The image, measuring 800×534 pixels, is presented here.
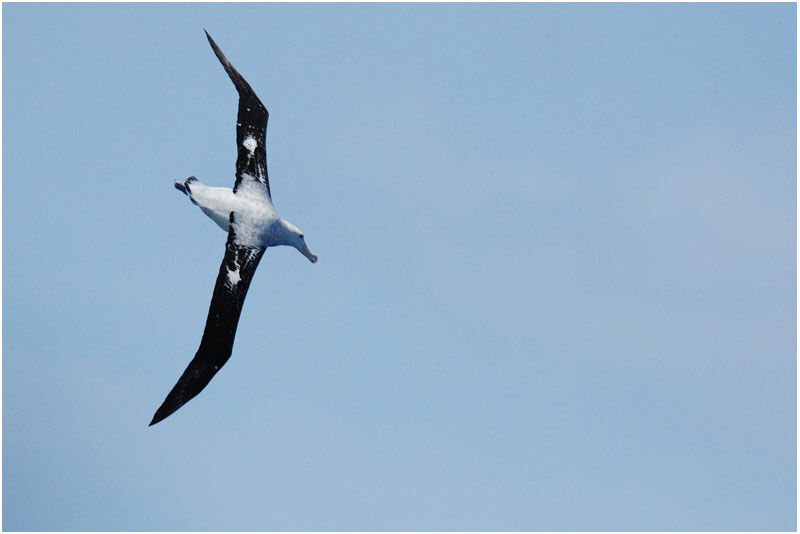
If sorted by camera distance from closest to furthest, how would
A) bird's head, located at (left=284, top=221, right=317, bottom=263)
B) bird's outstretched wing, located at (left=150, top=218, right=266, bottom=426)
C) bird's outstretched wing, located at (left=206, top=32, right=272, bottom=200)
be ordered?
bird's outstretched wing, located at (left=150, top=218, right=266, bottom=426)
bird's outstretched wing, located at (left=206, top=32, right=272, bottom=200)
bird's head, located at (left=284, top=221, right=317, bottom=263)

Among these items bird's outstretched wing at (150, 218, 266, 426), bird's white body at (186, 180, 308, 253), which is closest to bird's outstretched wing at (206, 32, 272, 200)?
bird's white body at (186, 180, 308, 253)

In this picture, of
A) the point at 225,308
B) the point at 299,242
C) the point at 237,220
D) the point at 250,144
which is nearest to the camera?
the point at 237,220

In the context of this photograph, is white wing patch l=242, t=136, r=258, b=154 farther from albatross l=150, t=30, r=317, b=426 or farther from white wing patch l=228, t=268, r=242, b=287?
white wing patch l=228, t=268, r=242, b=287

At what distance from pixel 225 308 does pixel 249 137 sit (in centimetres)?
463

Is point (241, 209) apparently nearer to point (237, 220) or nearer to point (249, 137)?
point (237, 220)

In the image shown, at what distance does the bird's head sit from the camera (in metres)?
28.8

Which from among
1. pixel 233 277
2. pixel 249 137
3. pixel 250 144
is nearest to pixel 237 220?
pixel 233 277

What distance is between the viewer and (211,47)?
91.9 feet

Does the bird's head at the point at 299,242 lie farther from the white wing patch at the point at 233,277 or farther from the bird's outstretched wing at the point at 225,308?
the white wing patch at the point at 233,277

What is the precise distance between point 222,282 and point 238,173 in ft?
9.66

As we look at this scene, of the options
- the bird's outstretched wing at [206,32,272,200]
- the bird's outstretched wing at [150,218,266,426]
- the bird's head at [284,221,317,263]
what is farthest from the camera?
the bird's head at [284,221,317,263]

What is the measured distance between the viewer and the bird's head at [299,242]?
28812 millimetres

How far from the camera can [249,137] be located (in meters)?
27.7

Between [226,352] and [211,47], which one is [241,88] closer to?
[211,47]
